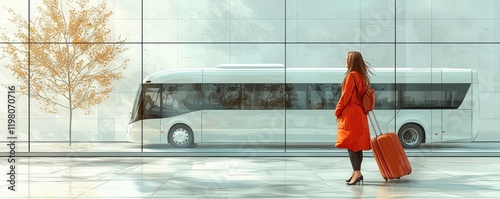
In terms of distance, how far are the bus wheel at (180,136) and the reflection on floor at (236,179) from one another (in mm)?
1117

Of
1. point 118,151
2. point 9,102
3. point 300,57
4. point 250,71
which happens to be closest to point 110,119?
point 118,151

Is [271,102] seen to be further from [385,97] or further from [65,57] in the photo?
[65,57]

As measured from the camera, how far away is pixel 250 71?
48.5 ft

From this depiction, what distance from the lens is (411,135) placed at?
15.1 m

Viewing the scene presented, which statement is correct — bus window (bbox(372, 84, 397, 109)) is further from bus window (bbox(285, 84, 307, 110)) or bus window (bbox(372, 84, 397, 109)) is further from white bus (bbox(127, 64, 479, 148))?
bus window (bbox(285, 84, 307, 110))

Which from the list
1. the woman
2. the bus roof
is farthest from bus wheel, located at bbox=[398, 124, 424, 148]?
the woman

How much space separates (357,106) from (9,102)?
8.77 metres

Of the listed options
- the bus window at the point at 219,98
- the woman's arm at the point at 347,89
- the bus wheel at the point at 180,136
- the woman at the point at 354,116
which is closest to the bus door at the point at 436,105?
the bus window at the point at 219,98

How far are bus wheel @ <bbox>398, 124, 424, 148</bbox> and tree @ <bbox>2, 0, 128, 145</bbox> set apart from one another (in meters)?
6.16

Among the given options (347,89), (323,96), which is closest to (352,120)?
(347,89)

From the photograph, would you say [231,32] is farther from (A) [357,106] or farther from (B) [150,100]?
(A) [357,106]

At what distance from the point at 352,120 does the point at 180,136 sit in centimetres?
702

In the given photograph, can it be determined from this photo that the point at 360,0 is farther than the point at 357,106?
Yes

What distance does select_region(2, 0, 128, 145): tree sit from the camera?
14.6 metres
